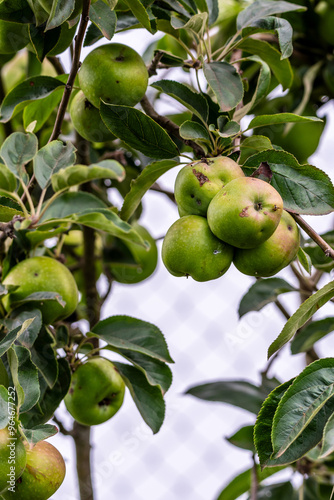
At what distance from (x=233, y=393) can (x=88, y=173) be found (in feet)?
1.76

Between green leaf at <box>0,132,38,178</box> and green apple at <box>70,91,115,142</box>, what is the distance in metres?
0.07

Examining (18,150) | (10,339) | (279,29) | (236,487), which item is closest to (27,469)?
(10,339)

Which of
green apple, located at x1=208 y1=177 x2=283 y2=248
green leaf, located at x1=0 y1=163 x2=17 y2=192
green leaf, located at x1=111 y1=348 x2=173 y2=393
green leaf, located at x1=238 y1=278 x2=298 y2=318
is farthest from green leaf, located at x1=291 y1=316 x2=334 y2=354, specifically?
green leaf, located at x1=0 y1=163 x2=17 y2=192

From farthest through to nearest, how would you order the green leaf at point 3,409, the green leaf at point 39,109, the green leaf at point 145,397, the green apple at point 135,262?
the green apple at point 135,262 < the green leaf at point 39,109 < the green leaf at point 145,397 < the green leaf at point 3,409

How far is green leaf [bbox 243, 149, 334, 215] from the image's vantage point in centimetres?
58

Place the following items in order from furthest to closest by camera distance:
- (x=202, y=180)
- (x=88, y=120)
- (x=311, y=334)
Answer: (x=311, y=334), (x=88, y=120), (x=202, y=180)

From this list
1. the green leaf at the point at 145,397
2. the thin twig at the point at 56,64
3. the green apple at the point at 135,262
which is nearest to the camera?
the green leaf at the point at 145,397

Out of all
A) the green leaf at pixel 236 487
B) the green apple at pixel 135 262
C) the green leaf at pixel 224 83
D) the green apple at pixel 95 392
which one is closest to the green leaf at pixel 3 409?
the green apple at pixel 95 392

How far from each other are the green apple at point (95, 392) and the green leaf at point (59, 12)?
1.27 ft

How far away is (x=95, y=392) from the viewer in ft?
2.30

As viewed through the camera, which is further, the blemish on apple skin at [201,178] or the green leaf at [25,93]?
the green leaf at [25,93]

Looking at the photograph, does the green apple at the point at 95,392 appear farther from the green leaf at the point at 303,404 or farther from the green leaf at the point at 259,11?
the green leaf at the point at 259,11

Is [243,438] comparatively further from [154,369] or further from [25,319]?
[25,319]

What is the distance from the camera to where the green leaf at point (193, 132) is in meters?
0.59
